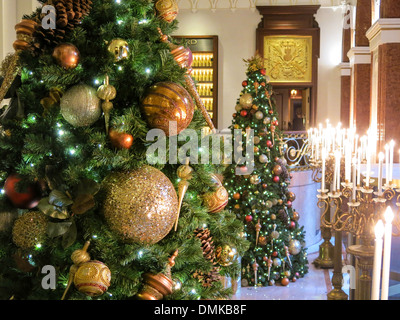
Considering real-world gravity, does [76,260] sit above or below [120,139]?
below

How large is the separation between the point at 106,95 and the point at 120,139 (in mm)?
163

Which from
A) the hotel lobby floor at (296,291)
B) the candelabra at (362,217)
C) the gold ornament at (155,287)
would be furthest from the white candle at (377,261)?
the hotel lobby floor at (296,291)

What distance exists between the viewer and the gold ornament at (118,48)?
1847 mm

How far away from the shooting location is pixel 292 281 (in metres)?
7.18

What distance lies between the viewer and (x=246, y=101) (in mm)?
6703

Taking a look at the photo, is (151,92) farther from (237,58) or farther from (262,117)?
(237,58)

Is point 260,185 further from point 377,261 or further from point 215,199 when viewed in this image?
point 377,261

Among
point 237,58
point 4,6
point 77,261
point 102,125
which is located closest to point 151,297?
point 77,261

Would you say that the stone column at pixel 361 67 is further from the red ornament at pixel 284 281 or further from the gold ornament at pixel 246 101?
the red ornament at pixel 284 281

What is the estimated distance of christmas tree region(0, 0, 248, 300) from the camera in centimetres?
179

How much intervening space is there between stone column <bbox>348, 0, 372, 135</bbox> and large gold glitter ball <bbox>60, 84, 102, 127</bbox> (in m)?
10.4

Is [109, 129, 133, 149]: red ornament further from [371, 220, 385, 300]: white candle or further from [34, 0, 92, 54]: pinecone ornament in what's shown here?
[371, 220, 385, 300]: white candle

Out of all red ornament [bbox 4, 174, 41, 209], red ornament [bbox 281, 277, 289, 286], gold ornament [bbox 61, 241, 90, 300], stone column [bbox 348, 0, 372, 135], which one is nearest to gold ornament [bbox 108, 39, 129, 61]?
red ornament [bbox 4, 174, 41, 209]
